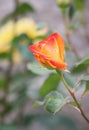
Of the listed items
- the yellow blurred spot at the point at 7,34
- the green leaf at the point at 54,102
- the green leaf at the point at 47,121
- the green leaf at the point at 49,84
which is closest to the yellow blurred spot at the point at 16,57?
the yellow blurred spot at the point at 7,34

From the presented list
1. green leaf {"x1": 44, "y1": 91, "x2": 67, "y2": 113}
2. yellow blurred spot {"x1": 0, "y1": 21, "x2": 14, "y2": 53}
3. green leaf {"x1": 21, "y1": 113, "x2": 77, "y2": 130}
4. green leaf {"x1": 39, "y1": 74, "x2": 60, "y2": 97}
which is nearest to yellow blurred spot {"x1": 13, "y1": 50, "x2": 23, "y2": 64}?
yellow blurred spot {"x1": 0, "y1": 21, "x2": 14, "y2": 53}

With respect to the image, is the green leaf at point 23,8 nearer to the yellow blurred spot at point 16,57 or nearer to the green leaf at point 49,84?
the yellow blurred spot at point 16,57

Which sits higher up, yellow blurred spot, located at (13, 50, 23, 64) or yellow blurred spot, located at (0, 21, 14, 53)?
yellow blurred spot, located at (0, 21, 14, 53)

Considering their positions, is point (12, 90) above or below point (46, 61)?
below

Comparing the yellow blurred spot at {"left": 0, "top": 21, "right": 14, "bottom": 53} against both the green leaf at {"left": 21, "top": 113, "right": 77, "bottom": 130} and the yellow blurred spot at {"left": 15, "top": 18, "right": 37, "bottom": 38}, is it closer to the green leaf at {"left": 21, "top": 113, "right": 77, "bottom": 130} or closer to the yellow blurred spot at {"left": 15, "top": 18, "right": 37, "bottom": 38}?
the yellow blurred spot at {"left": 15, "top": 18, "right": 37, "bottom": 38}

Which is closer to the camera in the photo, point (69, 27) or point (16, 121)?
point (69, 27)

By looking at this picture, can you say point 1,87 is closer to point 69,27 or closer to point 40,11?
point 69,27

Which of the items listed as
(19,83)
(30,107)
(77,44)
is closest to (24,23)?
(19,83)
